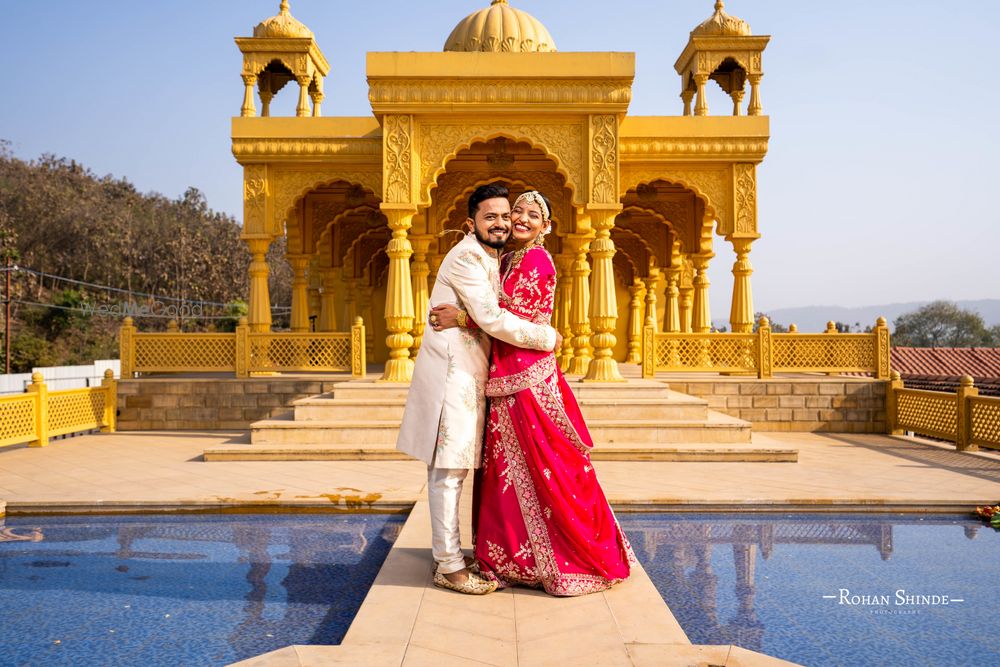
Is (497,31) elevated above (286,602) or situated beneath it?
elevated above

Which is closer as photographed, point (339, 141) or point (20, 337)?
point (339, 141)

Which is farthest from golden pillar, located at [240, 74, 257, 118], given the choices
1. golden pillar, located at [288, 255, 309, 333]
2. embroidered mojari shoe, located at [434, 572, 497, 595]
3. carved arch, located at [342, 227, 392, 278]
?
embroidered mojari shoe, located at [434, 572, 497, 595]

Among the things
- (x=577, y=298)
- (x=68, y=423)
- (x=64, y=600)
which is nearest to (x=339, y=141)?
(x=577, y=298)

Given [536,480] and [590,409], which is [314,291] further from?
[536,480]

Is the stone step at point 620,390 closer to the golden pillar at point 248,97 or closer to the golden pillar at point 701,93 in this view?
the golden pillar at point 701,93

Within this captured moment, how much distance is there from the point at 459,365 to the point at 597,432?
188 inches

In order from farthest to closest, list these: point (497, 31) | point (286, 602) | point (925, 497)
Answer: point (497, 31) → point (925, 497) → point (286, 602)

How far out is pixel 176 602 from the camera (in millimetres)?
3369

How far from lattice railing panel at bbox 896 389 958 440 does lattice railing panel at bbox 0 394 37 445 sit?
34.3 feet

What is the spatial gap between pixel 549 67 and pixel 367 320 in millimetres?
7884

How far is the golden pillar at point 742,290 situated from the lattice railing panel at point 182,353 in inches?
277

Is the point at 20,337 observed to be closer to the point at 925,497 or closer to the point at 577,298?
the point at 577,298

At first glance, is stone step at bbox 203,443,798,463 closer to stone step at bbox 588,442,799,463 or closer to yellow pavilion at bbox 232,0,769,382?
stone step at bbox 588,442,799,463

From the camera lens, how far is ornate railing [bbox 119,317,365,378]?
9.83 metres
